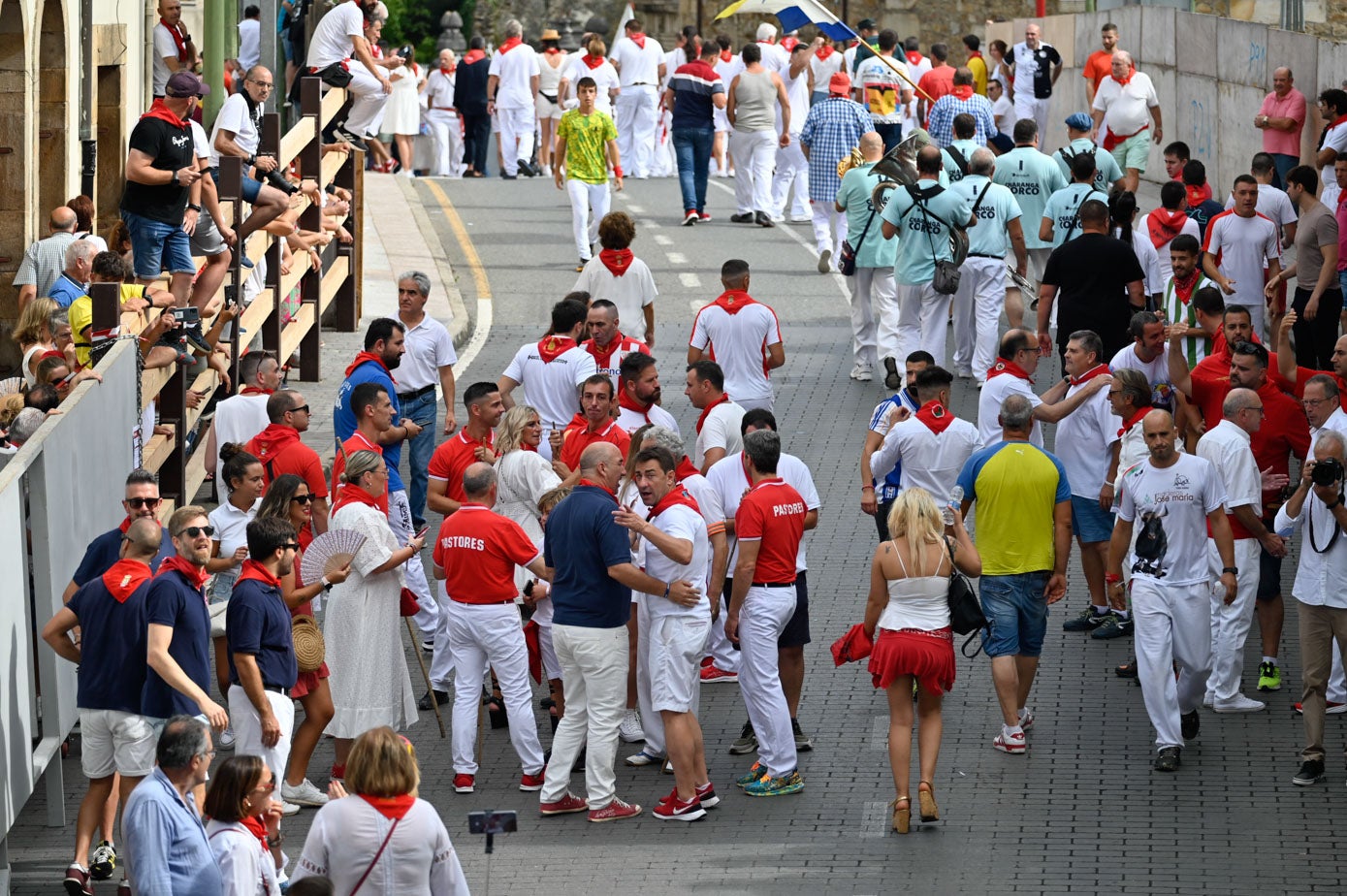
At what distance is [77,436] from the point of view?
39.9 ft

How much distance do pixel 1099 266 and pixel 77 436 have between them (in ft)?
25.6

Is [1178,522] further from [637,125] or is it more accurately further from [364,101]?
[637,125]

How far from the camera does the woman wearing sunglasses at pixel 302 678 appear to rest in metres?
11.1

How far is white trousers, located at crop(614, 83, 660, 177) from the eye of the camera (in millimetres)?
31453

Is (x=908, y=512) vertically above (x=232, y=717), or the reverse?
(x=908, y=512)

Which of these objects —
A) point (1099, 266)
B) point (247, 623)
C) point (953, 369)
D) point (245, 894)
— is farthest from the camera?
point (953, 369)

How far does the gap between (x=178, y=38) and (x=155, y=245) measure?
4781 millimetres

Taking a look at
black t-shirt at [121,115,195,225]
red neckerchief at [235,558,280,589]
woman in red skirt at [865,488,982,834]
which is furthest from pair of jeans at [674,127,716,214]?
red neckerchief at [235,558,280,589]

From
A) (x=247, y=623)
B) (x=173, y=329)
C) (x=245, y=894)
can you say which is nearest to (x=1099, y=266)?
(x=173, y=329)

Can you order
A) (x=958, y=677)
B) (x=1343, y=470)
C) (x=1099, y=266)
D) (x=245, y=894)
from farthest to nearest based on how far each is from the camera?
(x=1099, y=266), (x=958, y=677), (x=1343, y=470), (x=245, y=894)

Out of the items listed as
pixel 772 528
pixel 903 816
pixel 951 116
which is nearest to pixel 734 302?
pixel 772 528

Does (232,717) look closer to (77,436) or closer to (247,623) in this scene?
(247,623)

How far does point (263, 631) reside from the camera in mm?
10438

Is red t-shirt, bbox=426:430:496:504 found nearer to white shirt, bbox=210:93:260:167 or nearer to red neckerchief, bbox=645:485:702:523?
red neckerchief, bbox=645:485:702:523
